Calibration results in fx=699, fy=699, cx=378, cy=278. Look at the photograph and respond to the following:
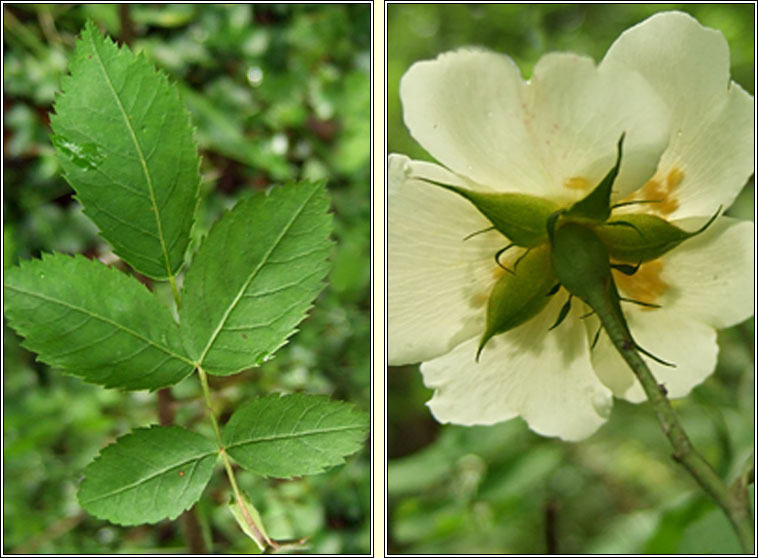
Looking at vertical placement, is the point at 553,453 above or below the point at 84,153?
below

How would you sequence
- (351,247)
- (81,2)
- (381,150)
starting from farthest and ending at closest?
(351,247) < (81,2) < (381,150)

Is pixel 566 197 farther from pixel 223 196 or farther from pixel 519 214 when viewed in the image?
pixel 223 196

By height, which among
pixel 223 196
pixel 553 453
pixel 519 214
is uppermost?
pixel 519 214

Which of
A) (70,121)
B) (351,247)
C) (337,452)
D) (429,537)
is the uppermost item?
(70,121)

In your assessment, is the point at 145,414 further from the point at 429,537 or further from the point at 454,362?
the point at 454,362

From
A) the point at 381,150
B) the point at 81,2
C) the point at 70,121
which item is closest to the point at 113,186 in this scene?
the point at 70,121

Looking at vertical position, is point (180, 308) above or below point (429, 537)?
above

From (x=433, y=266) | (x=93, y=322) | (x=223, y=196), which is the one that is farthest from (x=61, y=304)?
(x=223, y=196)
